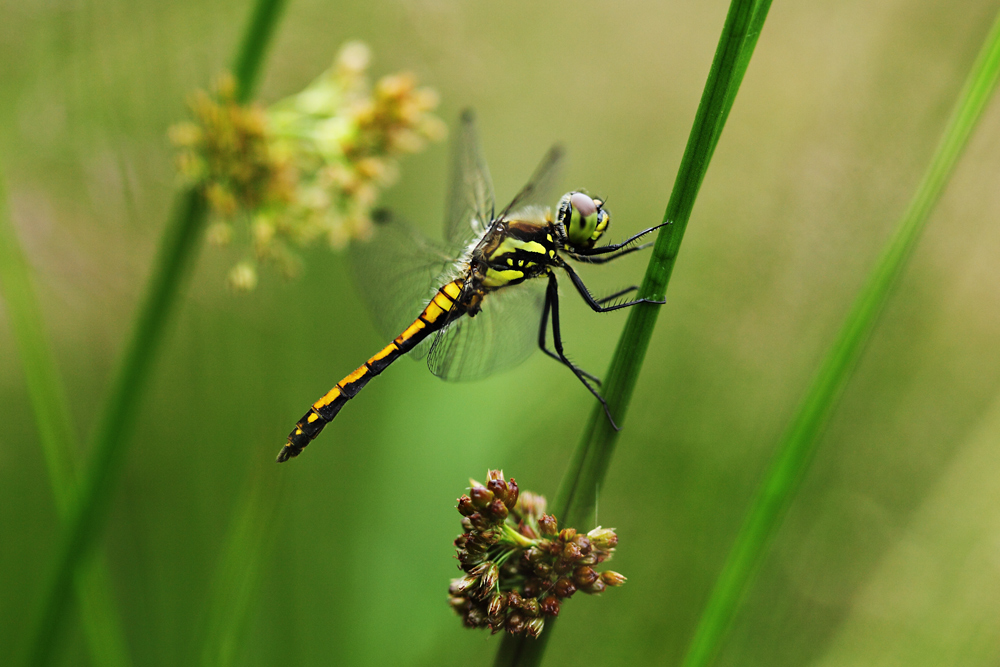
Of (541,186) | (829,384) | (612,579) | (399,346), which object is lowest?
(612,579)

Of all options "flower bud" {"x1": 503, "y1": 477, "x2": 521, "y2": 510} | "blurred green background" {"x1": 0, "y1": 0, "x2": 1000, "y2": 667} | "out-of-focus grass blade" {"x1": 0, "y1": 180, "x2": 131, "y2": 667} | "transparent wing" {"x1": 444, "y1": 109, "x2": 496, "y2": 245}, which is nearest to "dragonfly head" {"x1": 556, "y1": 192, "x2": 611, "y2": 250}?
"transparent wing" {"x1": 444, "y1": 109, "x2": 496, "y2": 245}

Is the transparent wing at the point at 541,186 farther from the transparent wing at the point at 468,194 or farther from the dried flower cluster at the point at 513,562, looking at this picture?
the dried flower cluster at the point at 513,562

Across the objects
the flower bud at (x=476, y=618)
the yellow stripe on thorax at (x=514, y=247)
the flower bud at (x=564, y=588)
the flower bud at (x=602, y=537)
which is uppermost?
the yellow stripe on thorax at (x=514, y=247)

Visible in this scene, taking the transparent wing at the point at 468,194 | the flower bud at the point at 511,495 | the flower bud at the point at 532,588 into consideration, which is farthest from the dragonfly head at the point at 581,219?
the flower bud at the point at 532,588

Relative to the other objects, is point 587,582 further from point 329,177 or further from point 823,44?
point 823,44

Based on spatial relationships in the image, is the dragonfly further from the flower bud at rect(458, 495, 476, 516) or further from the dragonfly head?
the flower bud at rect(458, 495, 476, 516)

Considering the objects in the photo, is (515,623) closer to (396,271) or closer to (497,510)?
(497,510)

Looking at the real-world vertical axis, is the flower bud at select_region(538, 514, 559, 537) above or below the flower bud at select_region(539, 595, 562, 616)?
above

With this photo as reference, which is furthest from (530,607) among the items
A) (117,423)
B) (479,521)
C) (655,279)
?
(117,423)
